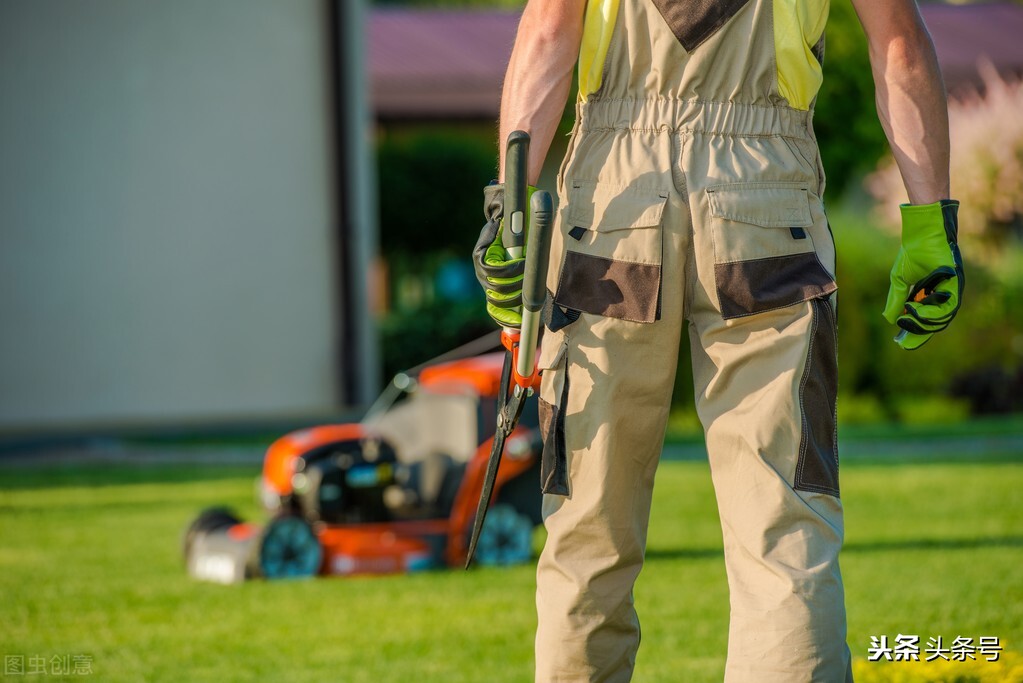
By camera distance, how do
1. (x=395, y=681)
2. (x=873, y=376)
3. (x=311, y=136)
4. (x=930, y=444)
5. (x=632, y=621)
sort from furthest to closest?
(x=311, y=136), (x=873, y=376), (x=930, y=444), (x=395, y=681), (x=632, y=621)

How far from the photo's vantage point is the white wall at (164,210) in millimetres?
14719

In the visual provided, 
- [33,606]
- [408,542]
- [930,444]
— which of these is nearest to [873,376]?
[930,444]

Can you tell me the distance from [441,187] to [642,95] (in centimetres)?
1669

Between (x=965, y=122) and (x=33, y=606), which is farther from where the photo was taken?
(x=965, y=122)

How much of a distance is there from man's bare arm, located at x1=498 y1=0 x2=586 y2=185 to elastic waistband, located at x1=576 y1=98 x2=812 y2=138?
125mm

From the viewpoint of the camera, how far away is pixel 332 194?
16.1 meters

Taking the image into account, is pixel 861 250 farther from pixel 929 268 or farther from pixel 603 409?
pixel 603 409

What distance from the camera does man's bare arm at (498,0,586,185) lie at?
307 centimetres

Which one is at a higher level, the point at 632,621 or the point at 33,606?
the point at 632,621

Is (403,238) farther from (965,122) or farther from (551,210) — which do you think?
(551,210)

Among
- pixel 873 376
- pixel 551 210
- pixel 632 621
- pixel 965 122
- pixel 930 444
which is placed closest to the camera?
pixel 551 210

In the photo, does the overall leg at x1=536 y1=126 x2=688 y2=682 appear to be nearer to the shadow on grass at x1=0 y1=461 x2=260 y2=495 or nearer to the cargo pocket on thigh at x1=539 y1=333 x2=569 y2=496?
the cargo pocket on thigh at x1=539 y1=333 x2=569 y2=496

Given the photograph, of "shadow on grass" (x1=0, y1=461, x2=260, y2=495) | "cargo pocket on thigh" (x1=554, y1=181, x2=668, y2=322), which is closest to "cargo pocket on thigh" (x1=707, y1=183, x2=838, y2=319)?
"cargo pocket on thigh" (x1=554, y1=181, x2=668, y2=322)

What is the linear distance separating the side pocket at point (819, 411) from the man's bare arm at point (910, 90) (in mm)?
376
